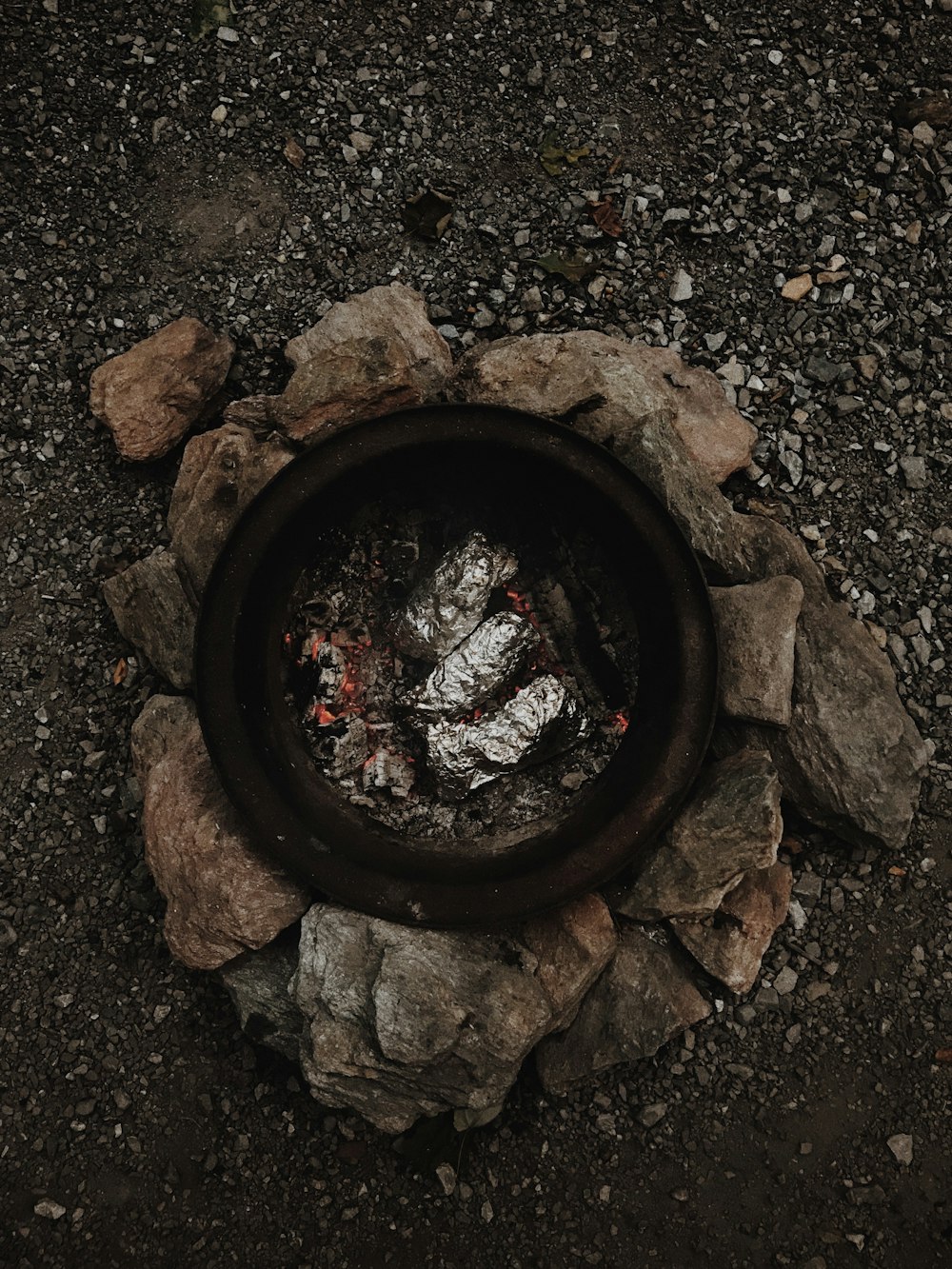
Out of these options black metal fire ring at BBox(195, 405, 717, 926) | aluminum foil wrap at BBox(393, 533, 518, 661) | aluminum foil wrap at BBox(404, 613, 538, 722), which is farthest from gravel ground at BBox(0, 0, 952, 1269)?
aluminum foil wrap at BBox(404, 613, 538, 722)

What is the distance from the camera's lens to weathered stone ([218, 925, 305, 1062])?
7.85ft

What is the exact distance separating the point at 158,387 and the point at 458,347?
2.90 feet

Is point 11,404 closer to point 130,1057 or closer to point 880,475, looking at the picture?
point 130,1057

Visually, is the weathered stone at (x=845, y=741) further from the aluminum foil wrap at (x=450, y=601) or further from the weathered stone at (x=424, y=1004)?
the aluminum foil wrap at (x=450, y=601)

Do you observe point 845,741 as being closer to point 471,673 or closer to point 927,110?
point 471,673

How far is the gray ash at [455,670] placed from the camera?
2529 mm

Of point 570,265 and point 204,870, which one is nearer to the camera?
point 204,870

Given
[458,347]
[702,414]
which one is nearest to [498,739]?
[702,414]

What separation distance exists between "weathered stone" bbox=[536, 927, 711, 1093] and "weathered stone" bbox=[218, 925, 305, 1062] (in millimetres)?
649

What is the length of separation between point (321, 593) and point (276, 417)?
1.63 ft

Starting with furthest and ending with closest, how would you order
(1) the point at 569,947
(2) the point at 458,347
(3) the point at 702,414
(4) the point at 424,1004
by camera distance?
(2) the point at 458,347 → (3) the point at 702,414 → (1) the point at 569,947 → (4) the point at 424,1004

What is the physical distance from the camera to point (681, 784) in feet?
7.27

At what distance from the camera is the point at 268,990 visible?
2396mm

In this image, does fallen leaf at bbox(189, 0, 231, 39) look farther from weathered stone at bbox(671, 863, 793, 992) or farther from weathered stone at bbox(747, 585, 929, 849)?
weathered stone at bbox(671, 863, 793, 992)
